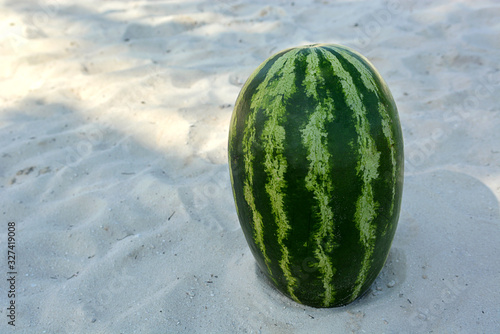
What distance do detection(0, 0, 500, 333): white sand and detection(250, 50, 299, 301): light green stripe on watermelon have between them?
623 mm

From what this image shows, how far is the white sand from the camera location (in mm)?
2242

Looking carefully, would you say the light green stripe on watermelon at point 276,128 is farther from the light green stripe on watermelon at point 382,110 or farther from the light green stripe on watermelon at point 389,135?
the light green stripe on watermelon at point 389,135

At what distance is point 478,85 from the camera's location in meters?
4.07

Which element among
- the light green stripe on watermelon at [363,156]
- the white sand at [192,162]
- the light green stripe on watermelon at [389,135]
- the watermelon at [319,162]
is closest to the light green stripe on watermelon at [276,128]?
the watermelon at [319,162]

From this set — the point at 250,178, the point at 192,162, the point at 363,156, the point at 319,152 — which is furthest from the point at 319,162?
the point at 192,162

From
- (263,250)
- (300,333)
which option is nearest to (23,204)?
(263,250)

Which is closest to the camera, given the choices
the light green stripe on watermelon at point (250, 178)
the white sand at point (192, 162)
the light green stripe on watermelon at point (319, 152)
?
the light green stripe on watermelon at point (319, 152)

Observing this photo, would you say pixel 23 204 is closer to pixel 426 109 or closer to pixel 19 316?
pixel 19 316

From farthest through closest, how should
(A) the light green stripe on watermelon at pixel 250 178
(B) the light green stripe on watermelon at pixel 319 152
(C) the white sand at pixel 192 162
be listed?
(C) the white sand at pixel 192 162, (A) the light green stripe on watermelon at pixel 250 178, (B) the light green stripe on watermelon at pixel 319 152

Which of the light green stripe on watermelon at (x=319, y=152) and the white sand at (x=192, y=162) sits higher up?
the light green stripe on watermelon at (x=319, y=152)

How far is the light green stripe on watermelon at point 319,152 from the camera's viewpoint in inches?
69.9

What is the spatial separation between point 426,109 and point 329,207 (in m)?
2.50

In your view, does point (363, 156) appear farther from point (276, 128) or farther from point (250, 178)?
point (250, 178)

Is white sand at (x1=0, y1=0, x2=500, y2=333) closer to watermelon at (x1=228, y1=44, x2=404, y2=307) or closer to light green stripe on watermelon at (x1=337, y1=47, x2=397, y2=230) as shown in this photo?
watermelon at (x1=228, y1=44, x2=404, y2=307)
